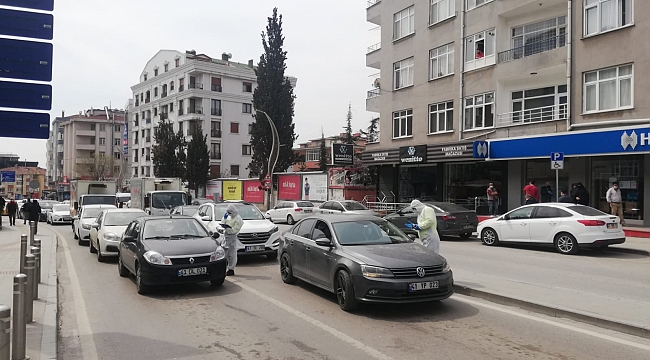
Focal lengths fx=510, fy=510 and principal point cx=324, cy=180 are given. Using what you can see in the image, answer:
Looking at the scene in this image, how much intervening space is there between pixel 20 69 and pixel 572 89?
21.1 m

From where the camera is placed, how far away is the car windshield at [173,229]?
10.0 metres

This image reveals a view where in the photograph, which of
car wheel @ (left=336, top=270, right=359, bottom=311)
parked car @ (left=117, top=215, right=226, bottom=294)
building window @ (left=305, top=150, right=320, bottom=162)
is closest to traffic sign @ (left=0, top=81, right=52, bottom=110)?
parked car @ (left=117, top=215, right=226, bottom=294)

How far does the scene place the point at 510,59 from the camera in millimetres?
25078

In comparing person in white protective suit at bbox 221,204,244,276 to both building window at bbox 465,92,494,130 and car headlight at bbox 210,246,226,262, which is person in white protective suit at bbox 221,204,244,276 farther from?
building window at bbox 465,92,494,130

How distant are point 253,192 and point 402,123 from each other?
20904 mm

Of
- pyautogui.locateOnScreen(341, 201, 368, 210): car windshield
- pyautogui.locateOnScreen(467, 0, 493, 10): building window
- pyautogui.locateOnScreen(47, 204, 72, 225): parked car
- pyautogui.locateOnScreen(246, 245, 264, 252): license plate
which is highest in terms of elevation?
pyautogui.locateOnScreen(467, 0, 493, 10): building window

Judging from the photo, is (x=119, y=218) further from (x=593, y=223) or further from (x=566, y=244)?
(x=593, y=223)

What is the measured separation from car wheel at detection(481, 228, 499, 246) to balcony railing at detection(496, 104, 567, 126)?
854 cm

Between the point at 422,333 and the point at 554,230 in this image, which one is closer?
the point at 422,333

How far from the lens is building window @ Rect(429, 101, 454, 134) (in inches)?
1116

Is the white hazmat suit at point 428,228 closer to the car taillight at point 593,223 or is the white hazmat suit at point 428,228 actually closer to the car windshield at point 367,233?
the car windshield at point 367,233


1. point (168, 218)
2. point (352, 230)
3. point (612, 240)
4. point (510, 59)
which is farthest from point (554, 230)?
point (510, 59)

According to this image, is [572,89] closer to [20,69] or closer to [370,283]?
[370,283]

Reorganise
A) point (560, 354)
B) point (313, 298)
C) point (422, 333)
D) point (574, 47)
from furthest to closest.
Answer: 1. point (574, 47)
2. point (313, 298)
3. point (422, 333)
4. point (560, 354)
